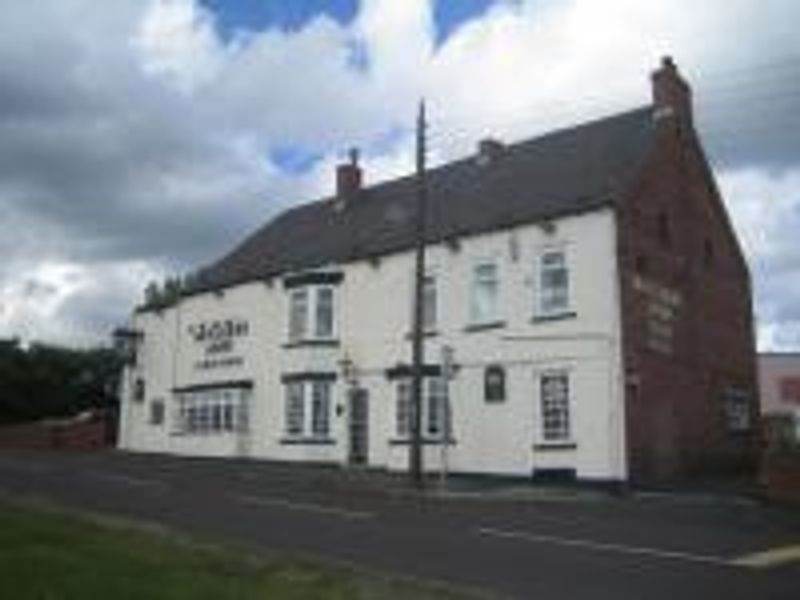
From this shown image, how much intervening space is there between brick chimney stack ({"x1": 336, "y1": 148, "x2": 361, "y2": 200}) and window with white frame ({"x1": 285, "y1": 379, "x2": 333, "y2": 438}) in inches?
375

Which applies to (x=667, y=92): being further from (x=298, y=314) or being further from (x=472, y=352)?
(x=298, y=314)

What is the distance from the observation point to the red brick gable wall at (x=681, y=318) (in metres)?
33.4

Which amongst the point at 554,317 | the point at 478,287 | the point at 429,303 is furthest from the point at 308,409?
the point at 554,317

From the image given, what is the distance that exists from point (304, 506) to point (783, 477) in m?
11.1

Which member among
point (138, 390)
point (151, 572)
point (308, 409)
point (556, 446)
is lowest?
point (151, 572)

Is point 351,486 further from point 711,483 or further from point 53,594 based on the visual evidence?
point 53,594

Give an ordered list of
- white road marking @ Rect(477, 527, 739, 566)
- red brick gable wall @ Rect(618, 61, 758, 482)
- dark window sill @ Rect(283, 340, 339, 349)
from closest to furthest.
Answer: white road marking @ Rect(477, 527, 739, 566)
red brick gable wall @ Rect(618, 61, 758, 482)
dark window sill @ Rect(283, 340, 339, 349)

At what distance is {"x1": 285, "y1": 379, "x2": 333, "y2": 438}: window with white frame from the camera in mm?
40375

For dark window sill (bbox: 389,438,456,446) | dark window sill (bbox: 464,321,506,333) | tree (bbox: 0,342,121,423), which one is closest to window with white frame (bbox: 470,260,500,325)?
dark window sill (bbox: 464,321,506,333)

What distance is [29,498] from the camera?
2145 centimetres

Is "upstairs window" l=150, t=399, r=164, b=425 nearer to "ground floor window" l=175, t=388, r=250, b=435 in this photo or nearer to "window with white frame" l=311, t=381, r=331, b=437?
"ground floor window" l=175, t=388, r=250, b=435

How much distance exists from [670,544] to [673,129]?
21800mm

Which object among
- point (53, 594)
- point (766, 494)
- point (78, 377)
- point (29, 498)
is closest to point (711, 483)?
point (766, 494)

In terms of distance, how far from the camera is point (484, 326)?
3566cm
